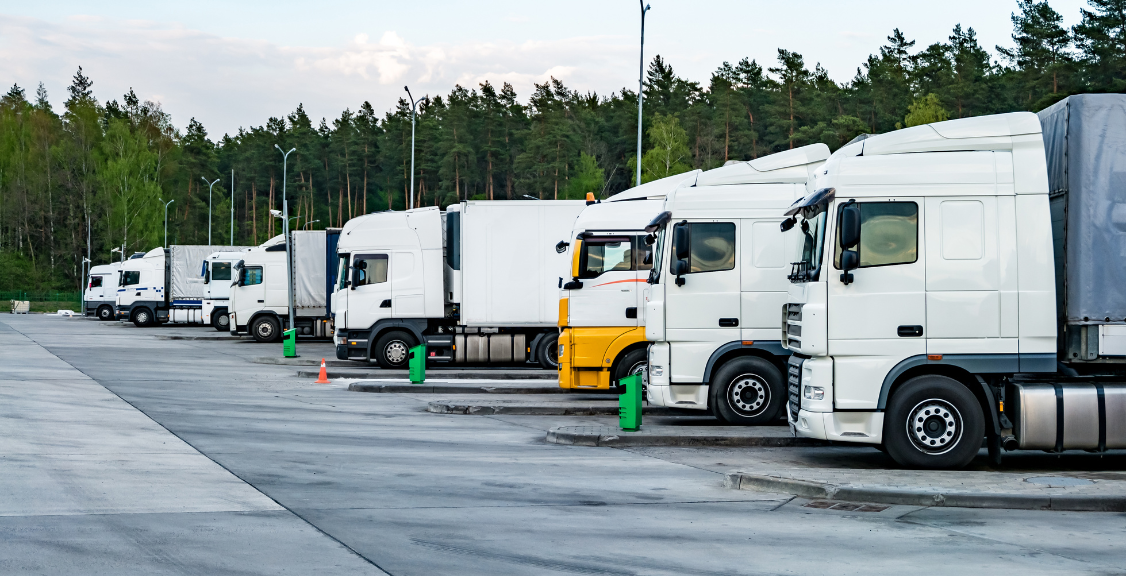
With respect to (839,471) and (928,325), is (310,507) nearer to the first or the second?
(839,471)

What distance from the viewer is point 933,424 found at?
37.2 ft

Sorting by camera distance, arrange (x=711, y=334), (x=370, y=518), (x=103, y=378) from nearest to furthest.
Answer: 1. (x=370, y=518)
2. (x=711, y=334)
3. (x=103, y=378)

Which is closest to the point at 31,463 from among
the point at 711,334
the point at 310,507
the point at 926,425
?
the point at 310,507

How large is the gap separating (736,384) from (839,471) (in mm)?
3810

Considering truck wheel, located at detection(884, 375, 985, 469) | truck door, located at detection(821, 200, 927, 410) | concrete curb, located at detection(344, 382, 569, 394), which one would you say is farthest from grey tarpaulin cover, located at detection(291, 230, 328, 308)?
truck wheel, located at detection(884, 375, 985, 469)

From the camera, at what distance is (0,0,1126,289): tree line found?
75.6 meters

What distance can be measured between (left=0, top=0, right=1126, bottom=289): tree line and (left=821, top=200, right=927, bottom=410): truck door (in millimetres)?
53016

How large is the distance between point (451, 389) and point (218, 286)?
83.9 ft

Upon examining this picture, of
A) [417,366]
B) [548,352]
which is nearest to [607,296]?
[417,366]

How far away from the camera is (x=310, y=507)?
379 inches

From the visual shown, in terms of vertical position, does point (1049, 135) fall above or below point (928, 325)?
above

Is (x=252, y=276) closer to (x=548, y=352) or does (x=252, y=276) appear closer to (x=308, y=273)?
(x=308, y=273)

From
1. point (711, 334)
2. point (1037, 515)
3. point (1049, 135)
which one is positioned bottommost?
point (1037, 515)

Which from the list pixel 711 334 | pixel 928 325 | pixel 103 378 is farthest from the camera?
pixel 103 378
